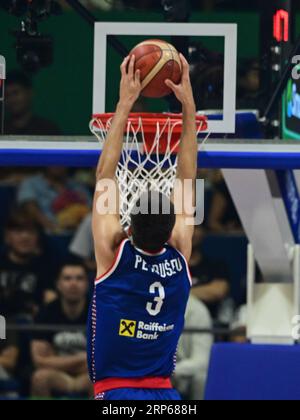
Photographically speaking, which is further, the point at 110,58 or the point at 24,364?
the point at 24,364

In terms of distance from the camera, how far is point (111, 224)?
17.8 ft

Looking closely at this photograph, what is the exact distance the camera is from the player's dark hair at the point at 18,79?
970cm

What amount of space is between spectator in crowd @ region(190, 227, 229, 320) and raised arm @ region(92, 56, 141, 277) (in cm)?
410

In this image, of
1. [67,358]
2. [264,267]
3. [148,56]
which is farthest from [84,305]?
[148,56]

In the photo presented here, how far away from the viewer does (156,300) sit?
17.7 ft

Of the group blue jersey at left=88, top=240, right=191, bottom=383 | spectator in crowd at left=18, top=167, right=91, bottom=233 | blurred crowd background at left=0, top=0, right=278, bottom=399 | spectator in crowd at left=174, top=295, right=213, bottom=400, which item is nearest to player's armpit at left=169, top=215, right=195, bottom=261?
blue jersey at left=88, top=240, right=191, bottom=383

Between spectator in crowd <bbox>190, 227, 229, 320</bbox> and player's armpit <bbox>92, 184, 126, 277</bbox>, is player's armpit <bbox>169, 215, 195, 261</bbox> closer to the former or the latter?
player's armpit <bbox>92, 184, 126, 277</bbox>

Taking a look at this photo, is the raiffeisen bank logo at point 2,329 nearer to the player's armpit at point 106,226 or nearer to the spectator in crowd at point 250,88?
the spectator in crowd at point 250,88

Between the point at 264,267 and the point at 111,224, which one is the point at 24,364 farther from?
the point at 111,224

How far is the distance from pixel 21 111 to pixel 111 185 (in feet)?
16.0

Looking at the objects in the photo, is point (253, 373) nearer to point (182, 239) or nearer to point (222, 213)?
point (182, 239)

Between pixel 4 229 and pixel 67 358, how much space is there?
1.57 m

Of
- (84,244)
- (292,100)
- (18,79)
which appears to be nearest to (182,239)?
(292,100)

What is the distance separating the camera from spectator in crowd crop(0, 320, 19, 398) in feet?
31.0
